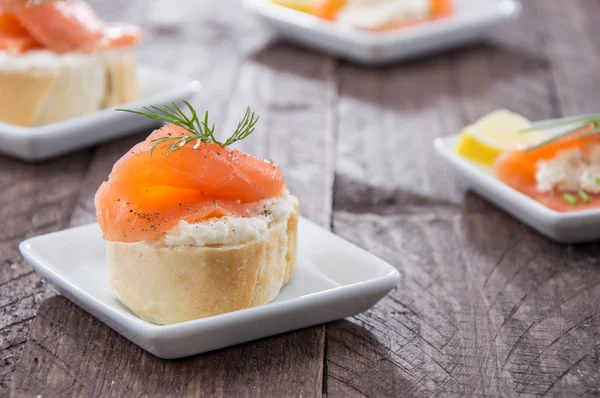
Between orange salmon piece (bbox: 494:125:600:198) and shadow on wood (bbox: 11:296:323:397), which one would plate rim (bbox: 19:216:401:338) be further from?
orange salmon piece (bbox: 494:125:600:198)

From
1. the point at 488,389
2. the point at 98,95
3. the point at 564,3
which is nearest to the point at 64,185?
the point at 98,95

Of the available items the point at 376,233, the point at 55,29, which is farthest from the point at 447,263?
the point at 55,29

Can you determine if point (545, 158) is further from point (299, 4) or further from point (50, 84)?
point (299, 4)

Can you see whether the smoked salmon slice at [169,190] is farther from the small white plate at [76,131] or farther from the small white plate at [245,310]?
the small white plate at [76,131]

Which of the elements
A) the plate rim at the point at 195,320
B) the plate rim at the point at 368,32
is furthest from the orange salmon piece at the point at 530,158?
the plate rim at the point at 368,32

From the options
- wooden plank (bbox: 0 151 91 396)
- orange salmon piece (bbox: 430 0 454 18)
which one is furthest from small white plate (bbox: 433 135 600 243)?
orange salmon piece (bbox: 430 0 454 18)

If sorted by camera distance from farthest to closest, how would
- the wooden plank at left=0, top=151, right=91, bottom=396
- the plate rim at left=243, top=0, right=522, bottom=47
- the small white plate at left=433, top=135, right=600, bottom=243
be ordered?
the plate rim at left=243, top=0, right=522, bottom=47 < the small white plate at left=433, top=135, right=600, bottom=243 < the wooden plank at left=0, top=151, right=91, bottom=396
